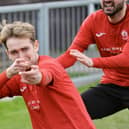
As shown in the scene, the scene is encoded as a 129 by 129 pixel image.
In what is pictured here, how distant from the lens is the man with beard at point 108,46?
5.98m

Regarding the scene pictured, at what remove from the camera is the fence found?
33.4ft

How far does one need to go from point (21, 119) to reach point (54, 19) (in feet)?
9.26

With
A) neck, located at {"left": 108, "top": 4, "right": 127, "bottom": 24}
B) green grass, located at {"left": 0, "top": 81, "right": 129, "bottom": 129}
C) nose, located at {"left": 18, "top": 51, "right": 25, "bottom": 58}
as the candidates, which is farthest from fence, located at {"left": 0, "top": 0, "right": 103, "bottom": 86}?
nose, located at {"left": 18, "top": 51, "right": 25, "bottom": 58}

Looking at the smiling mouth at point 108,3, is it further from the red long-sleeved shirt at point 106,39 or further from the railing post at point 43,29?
the railing post at point 43,29

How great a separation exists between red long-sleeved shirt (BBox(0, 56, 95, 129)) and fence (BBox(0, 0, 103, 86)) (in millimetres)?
5846

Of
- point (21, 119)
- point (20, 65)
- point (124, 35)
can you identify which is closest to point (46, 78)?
point (20, 65)

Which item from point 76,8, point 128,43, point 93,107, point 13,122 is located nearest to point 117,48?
point 128,43

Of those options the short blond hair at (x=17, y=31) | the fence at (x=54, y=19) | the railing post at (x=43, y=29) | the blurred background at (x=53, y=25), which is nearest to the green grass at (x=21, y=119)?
the blurred background at (x=53, y=25)

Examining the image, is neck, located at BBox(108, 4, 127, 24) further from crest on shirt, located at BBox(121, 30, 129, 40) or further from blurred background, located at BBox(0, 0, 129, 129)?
blurred background, located at BBox(0, 0, 129, 129)

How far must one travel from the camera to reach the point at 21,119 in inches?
333

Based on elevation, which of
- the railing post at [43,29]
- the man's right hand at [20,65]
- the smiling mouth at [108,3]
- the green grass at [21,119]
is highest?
the smiling mouth at [108,3]

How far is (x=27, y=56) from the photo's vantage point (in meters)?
3.92

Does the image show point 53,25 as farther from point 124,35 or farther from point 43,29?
point 124,35

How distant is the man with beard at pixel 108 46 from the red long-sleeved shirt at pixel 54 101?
1.79m
